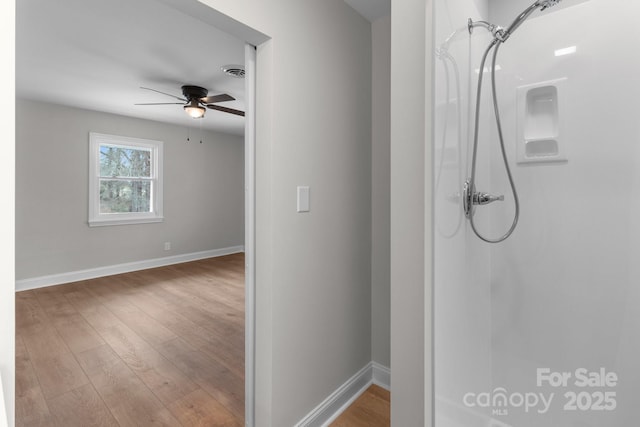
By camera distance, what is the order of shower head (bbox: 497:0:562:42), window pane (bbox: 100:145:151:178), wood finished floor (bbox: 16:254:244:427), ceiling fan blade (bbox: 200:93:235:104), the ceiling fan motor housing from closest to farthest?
shower head (bbox: 497:0:562:42) → wood finished floor (bbox: 16:254:244:427) → ceiling fan blade (bbox: 200:93:235:104) → the ceiling fan motor housing → window pane (bbox: 100:145:151:178)

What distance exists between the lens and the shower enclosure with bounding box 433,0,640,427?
1295 mm

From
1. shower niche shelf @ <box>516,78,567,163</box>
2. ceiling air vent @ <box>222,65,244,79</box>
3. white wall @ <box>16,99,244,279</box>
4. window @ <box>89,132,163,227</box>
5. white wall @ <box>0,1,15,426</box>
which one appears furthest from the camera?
window @ <box>89,132,163,227</box>

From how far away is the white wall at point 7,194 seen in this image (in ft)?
2.39

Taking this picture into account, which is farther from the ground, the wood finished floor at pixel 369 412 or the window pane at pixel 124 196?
the window pane at pixel 124 196

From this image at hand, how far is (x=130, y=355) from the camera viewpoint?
8.01ft

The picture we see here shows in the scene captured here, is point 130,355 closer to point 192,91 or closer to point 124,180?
point 192,91

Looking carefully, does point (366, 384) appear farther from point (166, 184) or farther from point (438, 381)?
point (166, 184)

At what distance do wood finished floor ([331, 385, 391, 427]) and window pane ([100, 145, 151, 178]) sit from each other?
4.72 meters

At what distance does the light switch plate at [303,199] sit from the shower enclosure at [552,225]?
75 cm

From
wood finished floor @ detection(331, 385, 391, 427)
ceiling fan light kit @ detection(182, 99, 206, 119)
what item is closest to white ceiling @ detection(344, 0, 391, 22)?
ceiling fan light kit @ detection(182, 99, 206, 119)

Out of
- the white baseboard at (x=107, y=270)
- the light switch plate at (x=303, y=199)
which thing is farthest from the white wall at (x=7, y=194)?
the white baseboard at (x=107, y=270)

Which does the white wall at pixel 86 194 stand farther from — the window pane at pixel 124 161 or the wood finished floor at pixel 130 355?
the wood finished floor at pixel 130 355

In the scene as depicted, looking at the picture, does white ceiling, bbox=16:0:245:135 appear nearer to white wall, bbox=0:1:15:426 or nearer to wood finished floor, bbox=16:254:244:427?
white wall, bbox=0:1:15:426

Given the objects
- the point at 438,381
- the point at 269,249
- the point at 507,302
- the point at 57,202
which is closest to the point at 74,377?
the point at 269,249
